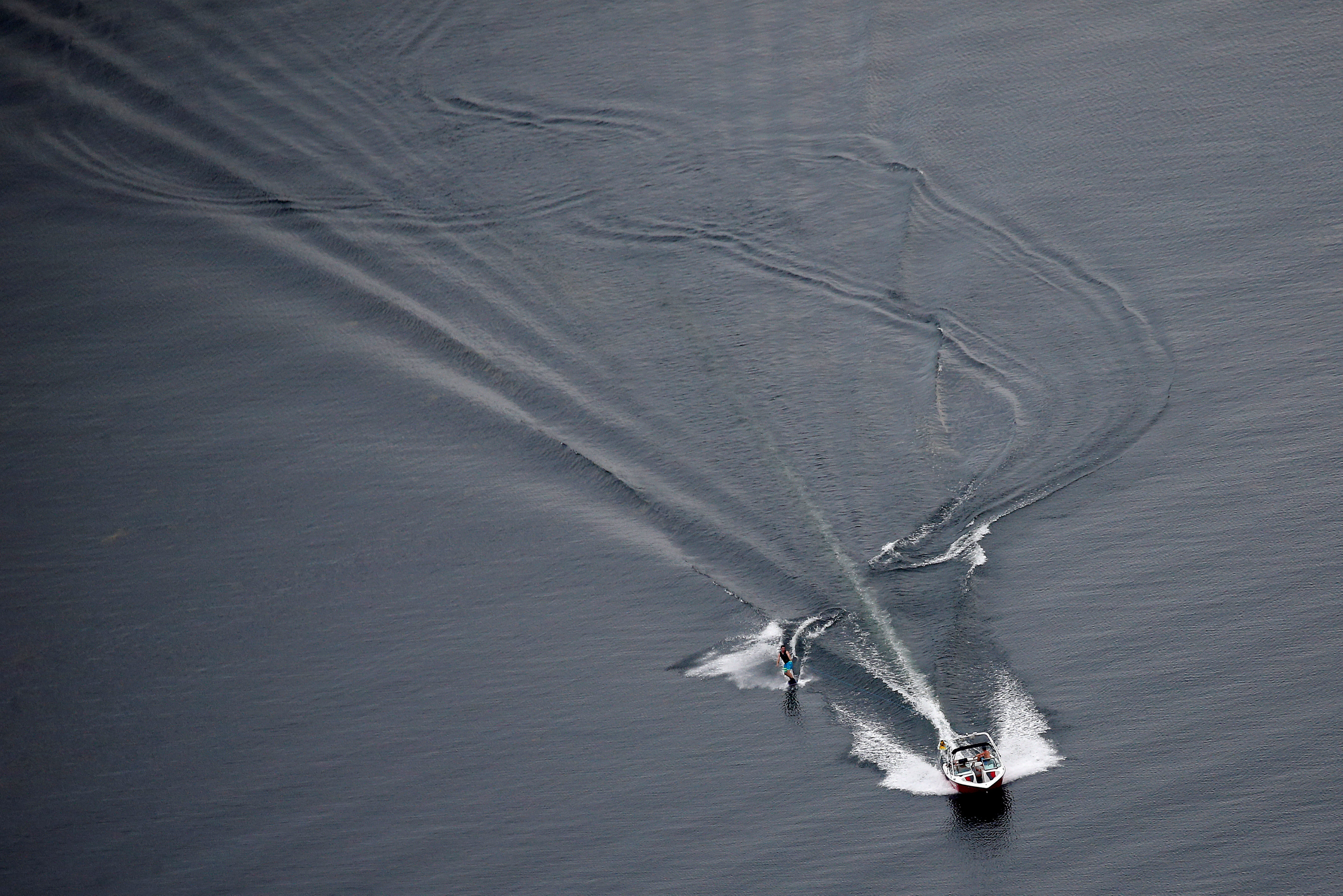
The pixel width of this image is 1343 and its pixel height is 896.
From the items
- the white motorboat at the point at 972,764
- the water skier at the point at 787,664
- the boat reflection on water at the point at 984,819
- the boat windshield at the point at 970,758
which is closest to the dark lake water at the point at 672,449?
the boat reflection on water at the point at 984,819

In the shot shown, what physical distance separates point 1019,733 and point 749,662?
21.1ft

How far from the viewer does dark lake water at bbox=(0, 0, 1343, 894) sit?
100 ft

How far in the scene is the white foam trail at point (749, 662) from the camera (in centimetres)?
3272

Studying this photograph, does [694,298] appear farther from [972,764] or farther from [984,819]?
[984,819]

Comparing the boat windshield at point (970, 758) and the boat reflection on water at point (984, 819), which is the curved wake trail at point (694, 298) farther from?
the boat windshield at point (970, 758)

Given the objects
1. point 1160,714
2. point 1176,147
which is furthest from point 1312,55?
point 1160,714

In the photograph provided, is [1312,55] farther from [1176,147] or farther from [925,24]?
[925,24]

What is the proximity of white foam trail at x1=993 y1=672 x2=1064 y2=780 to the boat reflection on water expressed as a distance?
59cm

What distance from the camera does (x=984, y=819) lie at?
96.9ft

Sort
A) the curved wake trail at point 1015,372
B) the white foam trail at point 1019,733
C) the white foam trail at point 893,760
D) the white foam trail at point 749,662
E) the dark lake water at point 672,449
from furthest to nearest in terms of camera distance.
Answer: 1. the curved wake trail at point 1015,372
2. the white foam trail at point 749,662
3. the dark lake water at point 672,449
4. the white foam trail at point 1019,733
5. the white foam trail at point 893,760

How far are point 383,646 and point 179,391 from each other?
1318cm

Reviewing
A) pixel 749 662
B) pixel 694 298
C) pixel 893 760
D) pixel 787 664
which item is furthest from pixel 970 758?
pixel 694 298

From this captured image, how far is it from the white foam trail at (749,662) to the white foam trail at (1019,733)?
195 inches

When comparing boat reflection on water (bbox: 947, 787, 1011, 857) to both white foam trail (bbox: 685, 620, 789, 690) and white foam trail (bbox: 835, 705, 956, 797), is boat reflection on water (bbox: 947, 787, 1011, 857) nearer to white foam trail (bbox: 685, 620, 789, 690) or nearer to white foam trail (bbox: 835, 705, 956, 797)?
white foam trail (bbox: 835, 705, 956, 797)
